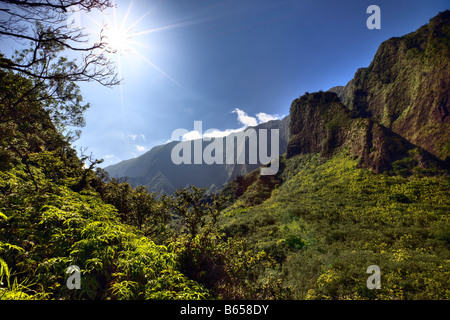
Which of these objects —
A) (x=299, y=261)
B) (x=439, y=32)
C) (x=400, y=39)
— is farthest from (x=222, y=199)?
(x=400, y=39)

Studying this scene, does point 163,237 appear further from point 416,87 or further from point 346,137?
point 416,87

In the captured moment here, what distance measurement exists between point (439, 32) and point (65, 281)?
63.7 m

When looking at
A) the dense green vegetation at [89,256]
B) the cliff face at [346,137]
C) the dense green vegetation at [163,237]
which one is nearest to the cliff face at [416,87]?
the cliff face at [346,137]

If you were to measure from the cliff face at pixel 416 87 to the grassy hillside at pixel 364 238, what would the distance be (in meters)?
12.6

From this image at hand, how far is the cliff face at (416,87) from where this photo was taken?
91.3 ft

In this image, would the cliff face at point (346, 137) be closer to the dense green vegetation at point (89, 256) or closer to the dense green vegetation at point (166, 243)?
the dense green vegetation at point (166, 243)

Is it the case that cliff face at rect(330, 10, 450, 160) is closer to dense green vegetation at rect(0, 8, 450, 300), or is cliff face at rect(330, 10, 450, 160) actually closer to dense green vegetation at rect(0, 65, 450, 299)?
dense green vegetation at rect(0, 8, 450, 300)

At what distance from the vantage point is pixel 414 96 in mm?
34188

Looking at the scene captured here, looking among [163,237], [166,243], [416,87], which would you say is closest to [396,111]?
[416,87]

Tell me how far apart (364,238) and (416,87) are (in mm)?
43379

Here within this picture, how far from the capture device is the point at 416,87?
113ft

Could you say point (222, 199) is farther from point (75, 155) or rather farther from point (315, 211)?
point (315, 211)

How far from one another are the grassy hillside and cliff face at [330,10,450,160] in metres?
12.6

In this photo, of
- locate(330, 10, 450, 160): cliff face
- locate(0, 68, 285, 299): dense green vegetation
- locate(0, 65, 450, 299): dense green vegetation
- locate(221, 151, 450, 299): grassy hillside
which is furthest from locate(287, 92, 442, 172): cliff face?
locate(0, 68, 285, 299): dense green vegetation
